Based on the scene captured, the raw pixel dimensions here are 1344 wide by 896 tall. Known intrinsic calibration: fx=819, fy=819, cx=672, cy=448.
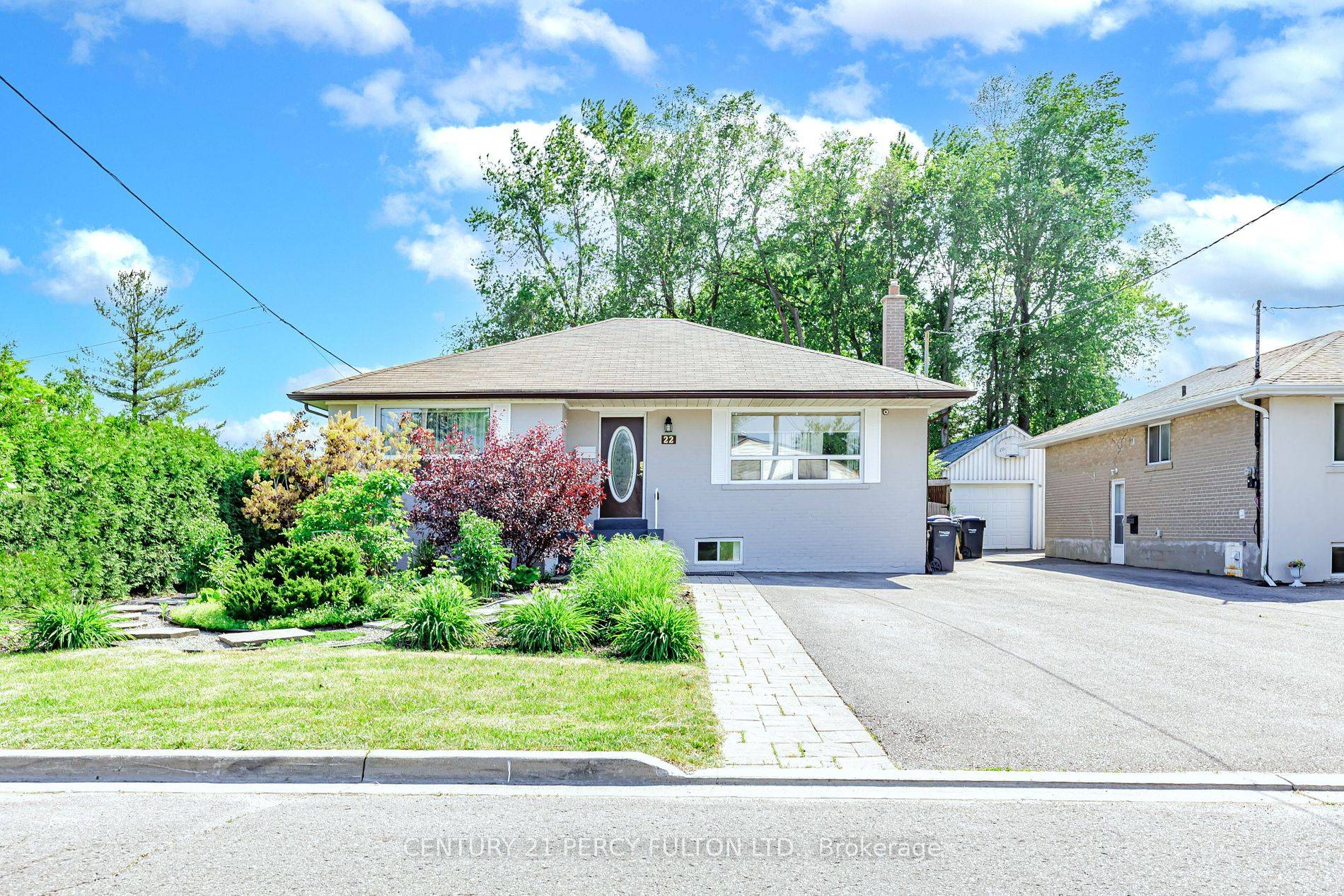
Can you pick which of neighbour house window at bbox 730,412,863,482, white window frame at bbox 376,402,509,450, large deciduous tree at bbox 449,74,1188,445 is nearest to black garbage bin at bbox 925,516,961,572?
neighbour house window at bbox 730,412,863,482

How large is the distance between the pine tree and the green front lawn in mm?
38128

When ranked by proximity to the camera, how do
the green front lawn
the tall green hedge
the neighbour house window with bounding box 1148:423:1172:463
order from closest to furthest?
1. the green front lawn
2. the tall green hedge
3. the neighbour house window with bounding box 1148:423:1172:463

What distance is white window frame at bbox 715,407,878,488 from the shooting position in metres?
14.4

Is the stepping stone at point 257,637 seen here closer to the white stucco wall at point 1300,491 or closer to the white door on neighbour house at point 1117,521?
the white stucco wall at point 1300,491

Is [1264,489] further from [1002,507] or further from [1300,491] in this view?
[1002,507]

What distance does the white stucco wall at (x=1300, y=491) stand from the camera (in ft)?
47.2

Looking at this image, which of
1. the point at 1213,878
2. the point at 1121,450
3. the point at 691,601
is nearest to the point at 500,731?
the point at 1213,878

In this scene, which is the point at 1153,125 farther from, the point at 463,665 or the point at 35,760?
the point at 35,760

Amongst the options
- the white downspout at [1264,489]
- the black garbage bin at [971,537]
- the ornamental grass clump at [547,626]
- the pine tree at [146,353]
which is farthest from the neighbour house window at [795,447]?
the pine tree at [146,353]

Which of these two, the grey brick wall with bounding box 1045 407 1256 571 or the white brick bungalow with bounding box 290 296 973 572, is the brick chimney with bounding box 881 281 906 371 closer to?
the white brick bungalow with bounding box 290 296 973 572

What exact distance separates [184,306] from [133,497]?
117ft

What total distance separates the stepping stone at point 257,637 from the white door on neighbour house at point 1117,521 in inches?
745

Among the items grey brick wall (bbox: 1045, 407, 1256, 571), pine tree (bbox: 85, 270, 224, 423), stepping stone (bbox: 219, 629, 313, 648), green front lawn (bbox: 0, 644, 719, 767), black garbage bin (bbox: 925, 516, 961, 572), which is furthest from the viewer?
pine tree (bbox: 85, 270, 224, 423)

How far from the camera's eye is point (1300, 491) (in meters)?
14.4
